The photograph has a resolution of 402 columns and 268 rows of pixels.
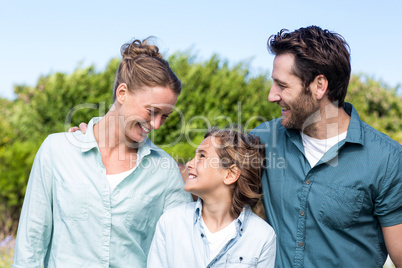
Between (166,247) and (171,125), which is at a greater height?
(171,125)

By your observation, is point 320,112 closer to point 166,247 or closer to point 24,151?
point 166,247

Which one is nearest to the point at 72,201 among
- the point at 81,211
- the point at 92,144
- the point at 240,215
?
the point at 81,211

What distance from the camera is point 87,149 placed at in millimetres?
2459

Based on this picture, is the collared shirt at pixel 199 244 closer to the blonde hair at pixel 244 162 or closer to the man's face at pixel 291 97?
the blonde hair at pixel 244 162

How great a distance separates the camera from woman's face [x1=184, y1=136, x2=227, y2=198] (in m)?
2.57

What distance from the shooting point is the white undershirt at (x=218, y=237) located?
243cm

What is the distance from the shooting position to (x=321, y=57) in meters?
2.62

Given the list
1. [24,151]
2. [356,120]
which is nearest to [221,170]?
[356,120]

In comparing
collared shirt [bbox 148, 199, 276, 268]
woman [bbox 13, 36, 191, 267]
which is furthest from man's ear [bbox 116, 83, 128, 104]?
collared shirt [bbox 148, 199, 276, 268]

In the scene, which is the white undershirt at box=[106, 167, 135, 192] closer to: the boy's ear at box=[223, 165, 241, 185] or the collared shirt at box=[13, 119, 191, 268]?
the collared shirt at box=[13, 119, 191, 268]

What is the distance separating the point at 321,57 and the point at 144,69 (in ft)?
3.50

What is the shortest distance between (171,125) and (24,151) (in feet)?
7.21

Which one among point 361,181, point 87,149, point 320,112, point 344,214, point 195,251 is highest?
point 320,112

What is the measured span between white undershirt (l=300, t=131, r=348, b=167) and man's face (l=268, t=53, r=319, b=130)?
0.35ft
